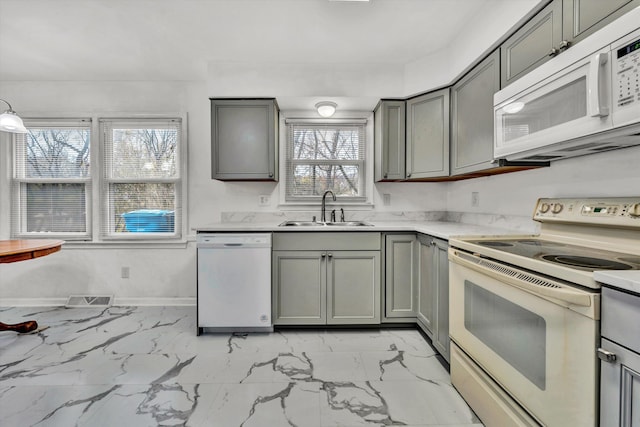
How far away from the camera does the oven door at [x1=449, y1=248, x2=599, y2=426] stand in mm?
874

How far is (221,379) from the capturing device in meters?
1.79

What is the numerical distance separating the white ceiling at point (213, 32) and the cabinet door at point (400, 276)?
1.65 metres

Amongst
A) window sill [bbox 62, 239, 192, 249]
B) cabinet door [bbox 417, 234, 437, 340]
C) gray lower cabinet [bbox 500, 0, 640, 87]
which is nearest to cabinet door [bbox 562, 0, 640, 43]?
gray lower cabinet [bbox 500, 0, 640, 87]

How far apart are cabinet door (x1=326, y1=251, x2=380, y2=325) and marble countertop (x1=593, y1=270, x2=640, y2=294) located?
5.34ft

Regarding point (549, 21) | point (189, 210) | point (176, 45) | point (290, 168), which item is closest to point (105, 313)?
point (189, 210)

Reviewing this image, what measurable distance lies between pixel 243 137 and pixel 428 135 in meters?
1.70

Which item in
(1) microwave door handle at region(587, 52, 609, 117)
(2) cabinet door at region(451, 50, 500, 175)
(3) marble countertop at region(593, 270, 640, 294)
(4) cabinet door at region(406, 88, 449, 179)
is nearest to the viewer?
(3) marble countertop at region(593, 270, 640, 294)

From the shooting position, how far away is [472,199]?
2.57 meters

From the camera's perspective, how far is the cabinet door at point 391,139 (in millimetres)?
2689

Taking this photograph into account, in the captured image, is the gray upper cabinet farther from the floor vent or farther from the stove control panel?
the stove control panel

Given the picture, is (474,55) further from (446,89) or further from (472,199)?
(472,199)

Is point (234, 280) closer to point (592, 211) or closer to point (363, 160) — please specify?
point (363, 160)

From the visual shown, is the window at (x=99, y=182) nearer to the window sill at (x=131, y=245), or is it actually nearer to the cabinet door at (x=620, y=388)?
the window sill at (x=131, y=245)

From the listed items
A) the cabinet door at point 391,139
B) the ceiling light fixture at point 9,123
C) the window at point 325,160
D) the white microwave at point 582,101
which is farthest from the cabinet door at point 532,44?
the ceiling light fixture at point 9,123
